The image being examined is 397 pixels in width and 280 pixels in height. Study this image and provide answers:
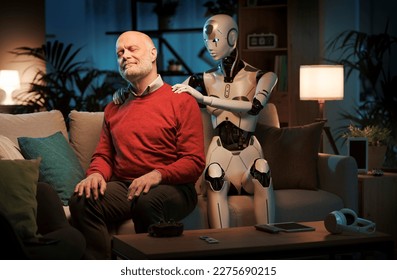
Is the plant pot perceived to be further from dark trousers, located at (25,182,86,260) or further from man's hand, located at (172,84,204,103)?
dark trousers, located at (25,182,86,260)

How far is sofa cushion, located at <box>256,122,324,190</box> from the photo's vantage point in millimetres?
4250

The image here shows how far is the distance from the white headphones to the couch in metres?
0.79

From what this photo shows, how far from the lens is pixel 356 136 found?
489 centimetres

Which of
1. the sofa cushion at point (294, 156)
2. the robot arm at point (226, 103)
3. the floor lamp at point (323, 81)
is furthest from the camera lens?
the floor lamp at point (323, 81)

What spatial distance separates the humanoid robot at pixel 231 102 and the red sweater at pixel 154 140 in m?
0.15

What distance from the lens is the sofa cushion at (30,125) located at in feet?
12.8

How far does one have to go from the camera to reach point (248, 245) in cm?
285

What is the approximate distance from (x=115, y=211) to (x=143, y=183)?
0.64 feet

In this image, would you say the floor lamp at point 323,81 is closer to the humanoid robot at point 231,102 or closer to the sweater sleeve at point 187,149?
the humanoid robot at point 231,102

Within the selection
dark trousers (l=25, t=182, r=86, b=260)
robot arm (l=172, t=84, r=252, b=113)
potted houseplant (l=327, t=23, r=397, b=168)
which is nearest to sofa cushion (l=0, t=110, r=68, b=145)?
dark trousers (l=25, t=182, r=86, b=260)

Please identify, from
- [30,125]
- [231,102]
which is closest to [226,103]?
[231,102]

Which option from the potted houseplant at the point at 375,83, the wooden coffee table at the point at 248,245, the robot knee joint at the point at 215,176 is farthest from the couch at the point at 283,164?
the potted houseplant at the point at 375,83
